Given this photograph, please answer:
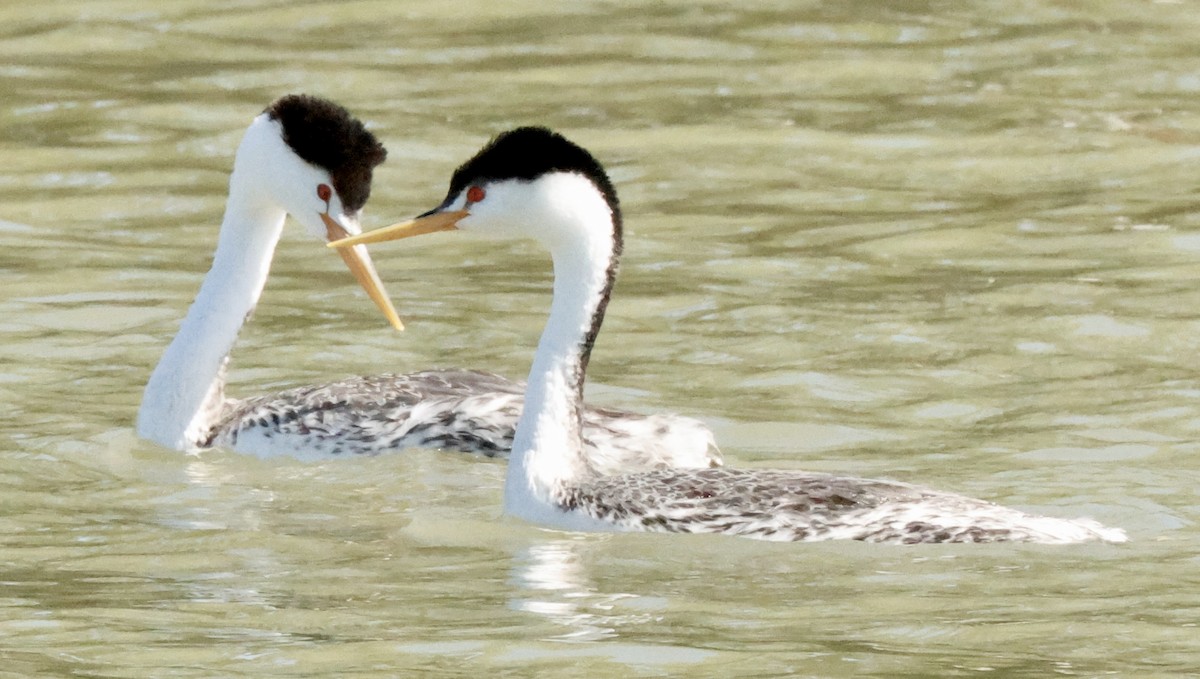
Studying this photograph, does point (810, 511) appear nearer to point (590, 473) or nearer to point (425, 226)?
point (590, 473)

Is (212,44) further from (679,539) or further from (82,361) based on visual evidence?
(679,539)

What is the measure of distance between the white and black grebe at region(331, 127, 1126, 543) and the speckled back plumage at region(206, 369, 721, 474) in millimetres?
622

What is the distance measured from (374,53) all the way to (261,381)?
7.17 meters

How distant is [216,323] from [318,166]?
859mm

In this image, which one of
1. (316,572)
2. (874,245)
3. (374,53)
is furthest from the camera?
(374,53)

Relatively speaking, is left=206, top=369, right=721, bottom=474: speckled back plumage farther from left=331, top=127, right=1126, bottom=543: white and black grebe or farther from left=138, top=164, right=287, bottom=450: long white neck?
left=331, top=127, right=1126, bottom=543: white and black grebe

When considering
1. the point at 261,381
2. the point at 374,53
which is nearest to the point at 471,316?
the point at 261,381

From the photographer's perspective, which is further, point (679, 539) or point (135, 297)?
A: point (135, 297)

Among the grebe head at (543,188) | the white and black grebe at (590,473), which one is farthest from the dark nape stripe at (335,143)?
the grebe head at (543,188)

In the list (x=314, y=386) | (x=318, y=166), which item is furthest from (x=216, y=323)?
(x=318, y=166)

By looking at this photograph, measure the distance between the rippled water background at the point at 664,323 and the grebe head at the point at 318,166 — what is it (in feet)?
3.44

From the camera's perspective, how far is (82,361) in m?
12.2

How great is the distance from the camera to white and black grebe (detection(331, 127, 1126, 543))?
28.7 ft

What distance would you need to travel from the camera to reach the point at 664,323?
41.8ft
